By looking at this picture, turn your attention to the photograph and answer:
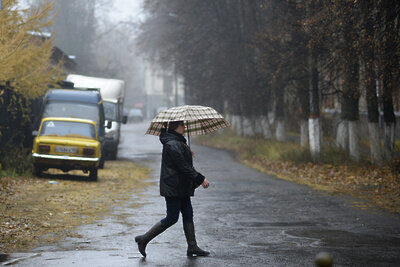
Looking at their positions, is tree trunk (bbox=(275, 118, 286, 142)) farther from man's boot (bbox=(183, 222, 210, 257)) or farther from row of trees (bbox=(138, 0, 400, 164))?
man's boot (bbox=(183, 222, 210, 257))

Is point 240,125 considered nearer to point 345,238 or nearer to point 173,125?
point 345,238

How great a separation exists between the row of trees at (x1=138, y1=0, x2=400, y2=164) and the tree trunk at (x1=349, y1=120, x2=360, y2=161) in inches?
1.2

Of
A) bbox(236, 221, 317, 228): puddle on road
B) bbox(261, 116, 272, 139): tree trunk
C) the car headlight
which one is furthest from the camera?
bbox(261, 116, 272, 139): tree trunk

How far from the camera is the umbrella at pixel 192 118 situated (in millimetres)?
8414

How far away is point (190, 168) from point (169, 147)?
339 mm

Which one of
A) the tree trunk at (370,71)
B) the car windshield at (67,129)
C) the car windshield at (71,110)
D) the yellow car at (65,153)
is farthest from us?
the car windshield at (71,110)

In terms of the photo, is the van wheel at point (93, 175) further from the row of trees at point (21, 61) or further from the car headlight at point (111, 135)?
the car headlight at point (111, 135)

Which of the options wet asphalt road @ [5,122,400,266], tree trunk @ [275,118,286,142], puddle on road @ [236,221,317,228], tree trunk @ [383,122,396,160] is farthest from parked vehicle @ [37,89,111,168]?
puddle on road @ [236,221,317,228]

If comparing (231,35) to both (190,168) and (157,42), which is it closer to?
(157,42)

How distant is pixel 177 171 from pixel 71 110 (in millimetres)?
15501

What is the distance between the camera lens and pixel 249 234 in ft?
32.8

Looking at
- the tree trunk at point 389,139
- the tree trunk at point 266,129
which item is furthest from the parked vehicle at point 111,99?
the tree trunk at point 389,139

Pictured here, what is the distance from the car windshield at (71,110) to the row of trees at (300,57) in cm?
601

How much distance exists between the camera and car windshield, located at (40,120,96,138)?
20.0 m
